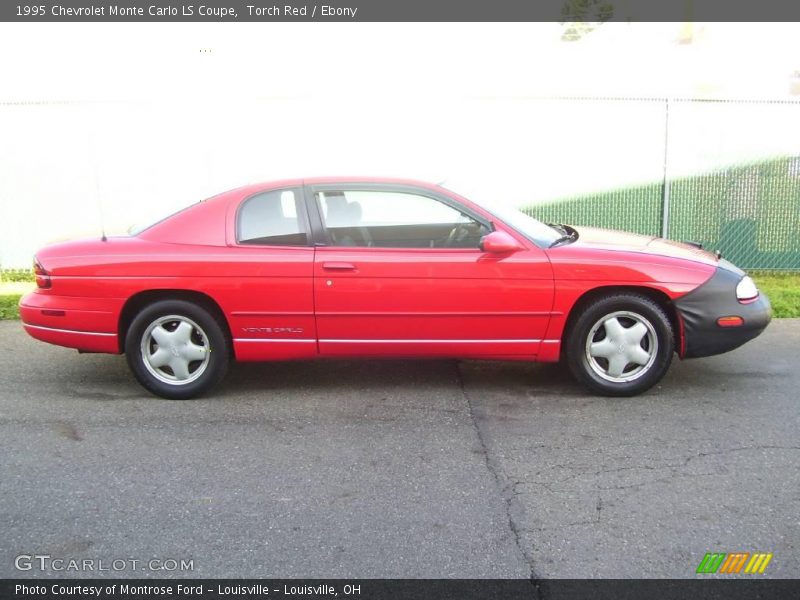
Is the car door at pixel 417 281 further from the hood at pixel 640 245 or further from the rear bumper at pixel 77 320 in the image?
the rear bumper at pixel 77 320

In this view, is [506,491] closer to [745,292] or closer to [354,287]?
[354,287]

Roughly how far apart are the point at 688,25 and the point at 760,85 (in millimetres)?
2188

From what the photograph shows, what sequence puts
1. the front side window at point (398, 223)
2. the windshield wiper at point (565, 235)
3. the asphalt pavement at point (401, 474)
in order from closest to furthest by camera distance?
the asphalt pavement at point (401, 474) → the front side window at point (398, 223) → the windshield wiper at point (565, 235)

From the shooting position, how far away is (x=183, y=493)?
3570 mm

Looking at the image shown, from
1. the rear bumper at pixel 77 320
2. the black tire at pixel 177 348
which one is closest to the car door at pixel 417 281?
the black tire at pixel 177 348

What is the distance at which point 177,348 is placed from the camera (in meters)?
4.90

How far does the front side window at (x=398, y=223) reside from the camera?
4895mm

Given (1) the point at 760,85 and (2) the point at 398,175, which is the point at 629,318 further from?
(1) the point at 760,85

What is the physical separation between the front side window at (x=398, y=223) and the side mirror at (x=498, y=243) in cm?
16

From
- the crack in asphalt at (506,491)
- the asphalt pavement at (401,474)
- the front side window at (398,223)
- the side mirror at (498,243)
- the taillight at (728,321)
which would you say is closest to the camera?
the crack in asphalt at (506,491)

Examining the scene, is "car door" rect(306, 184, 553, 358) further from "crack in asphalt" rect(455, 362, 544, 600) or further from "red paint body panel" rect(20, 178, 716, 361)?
"crack in asphalt" rect(455, 362, 544, 600)

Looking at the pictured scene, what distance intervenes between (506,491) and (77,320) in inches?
121

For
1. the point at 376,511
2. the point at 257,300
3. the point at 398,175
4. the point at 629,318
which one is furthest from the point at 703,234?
the point at 376,511

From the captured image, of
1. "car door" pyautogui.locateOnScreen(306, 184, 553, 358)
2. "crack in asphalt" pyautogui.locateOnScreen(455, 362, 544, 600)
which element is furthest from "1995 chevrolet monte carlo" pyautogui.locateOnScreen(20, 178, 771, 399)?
"crack in asphalt" pyautogui.locateOnScreen(455, 362, 544, 600)
